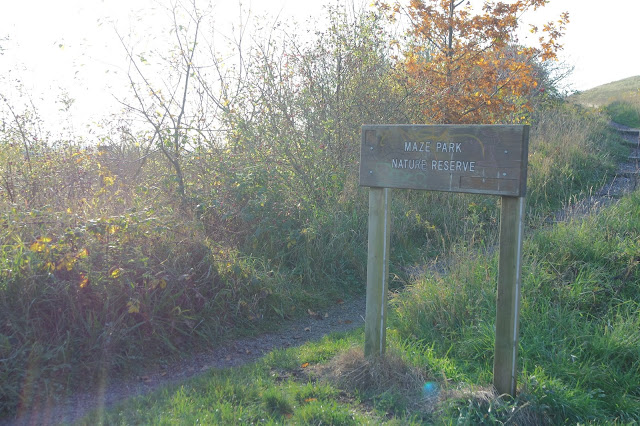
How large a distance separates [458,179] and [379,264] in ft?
3.08

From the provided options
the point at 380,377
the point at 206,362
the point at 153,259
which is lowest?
the point at 206,362

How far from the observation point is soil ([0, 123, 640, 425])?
3.80m

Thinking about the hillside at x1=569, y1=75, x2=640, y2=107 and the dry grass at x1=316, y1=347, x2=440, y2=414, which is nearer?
the dry grass at x1=316, y1=347, x2=440, y2=414

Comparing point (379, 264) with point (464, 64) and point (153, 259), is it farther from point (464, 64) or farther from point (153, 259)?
point (464, 64)

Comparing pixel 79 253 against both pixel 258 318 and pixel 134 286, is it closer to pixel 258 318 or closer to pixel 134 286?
pixel 134 286

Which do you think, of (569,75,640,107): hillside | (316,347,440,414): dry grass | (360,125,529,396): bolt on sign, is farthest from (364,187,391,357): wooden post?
(569,75,640,107): hillside

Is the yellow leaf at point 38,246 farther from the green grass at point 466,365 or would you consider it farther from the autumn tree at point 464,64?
the autumn tree at point 464,64

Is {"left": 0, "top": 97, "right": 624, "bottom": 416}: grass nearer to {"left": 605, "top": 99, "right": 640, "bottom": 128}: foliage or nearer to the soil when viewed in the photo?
the soil

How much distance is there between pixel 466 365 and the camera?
422 cm

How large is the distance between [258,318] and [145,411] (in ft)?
6.51

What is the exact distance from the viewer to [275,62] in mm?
8891

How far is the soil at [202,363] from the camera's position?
3801 millimetres

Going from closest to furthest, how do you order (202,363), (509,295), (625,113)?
(509,295) → (202,363) → (625,113)

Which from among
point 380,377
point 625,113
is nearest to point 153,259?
point 380,377
